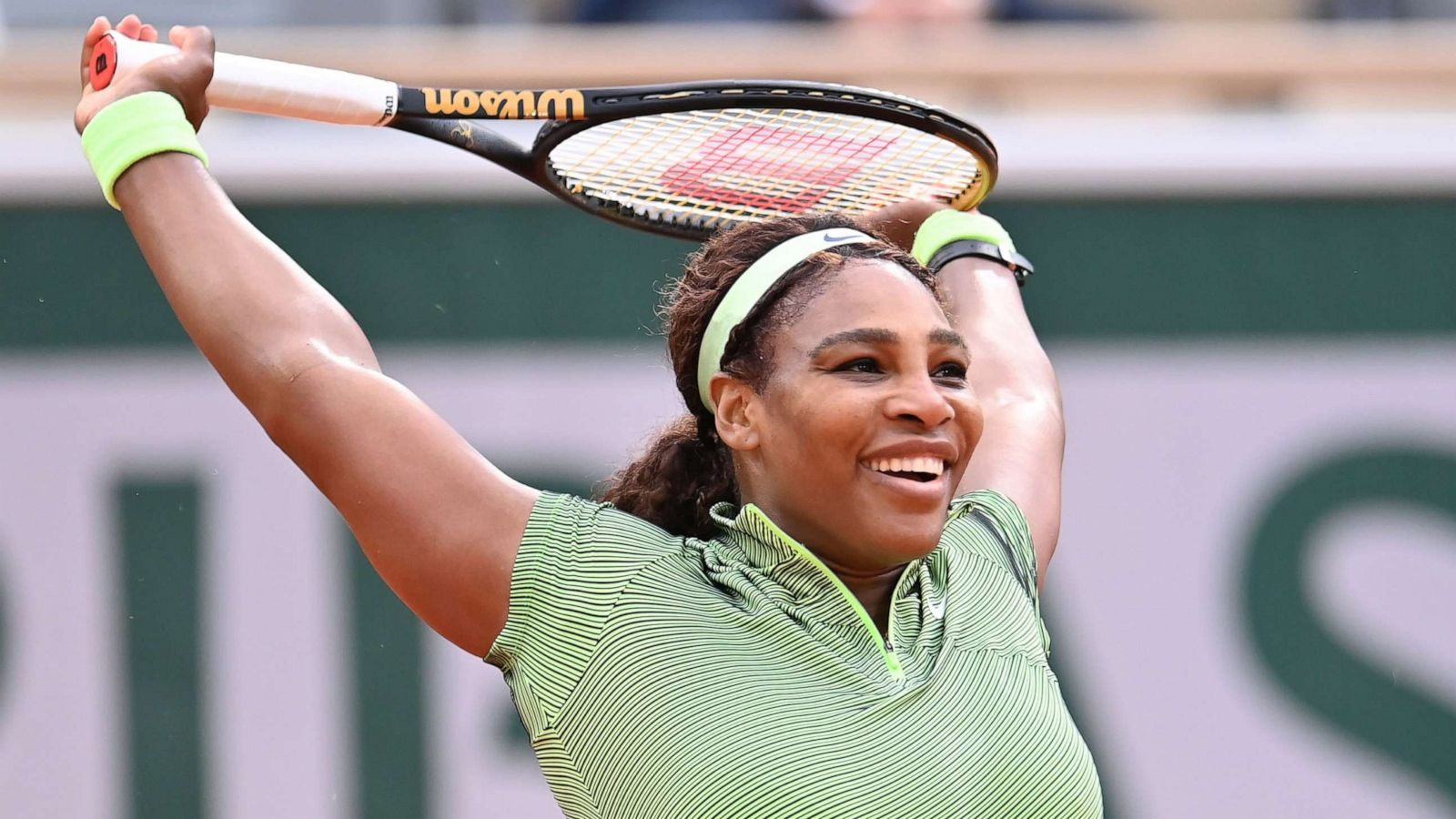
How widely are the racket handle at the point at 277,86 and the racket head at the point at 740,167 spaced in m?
0.28

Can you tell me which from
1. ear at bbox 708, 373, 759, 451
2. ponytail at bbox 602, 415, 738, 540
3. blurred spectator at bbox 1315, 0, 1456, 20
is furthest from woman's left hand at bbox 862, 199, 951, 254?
blurred spectator at bbox 1315, 0, 1456, 20

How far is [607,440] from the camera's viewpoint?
5039mm

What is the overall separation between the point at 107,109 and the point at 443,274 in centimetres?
277

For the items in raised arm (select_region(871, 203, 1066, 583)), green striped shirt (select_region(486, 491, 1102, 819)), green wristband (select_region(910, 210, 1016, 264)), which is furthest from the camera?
green wristband (select_region(910, 210, 1016, 264))

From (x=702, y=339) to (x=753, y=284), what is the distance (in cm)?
12

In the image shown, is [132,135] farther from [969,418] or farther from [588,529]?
[969,418]

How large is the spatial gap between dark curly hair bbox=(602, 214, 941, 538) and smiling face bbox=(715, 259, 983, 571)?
0.09 feet

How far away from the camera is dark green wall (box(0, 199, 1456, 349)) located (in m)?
4.98

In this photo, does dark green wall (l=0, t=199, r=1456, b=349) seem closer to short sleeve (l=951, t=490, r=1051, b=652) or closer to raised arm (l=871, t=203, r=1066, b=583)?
raised arm (l=871, t=203, r=1066, b=583)

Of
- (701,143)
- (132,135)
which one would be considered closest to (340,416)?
(132,135)

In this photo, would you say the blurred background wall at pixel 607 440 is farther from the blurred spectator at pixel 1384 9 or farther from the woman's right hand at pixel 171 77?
the woman's right hand at pixel 171 77

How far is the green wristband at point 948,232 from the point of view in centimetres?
288

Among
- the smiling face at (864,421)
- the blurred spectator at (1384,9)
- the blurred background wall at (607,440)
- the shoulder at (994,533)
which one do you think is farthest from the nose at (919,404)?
the blurred spectator at (1384,9)

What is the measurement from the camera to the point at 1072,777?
220cm
